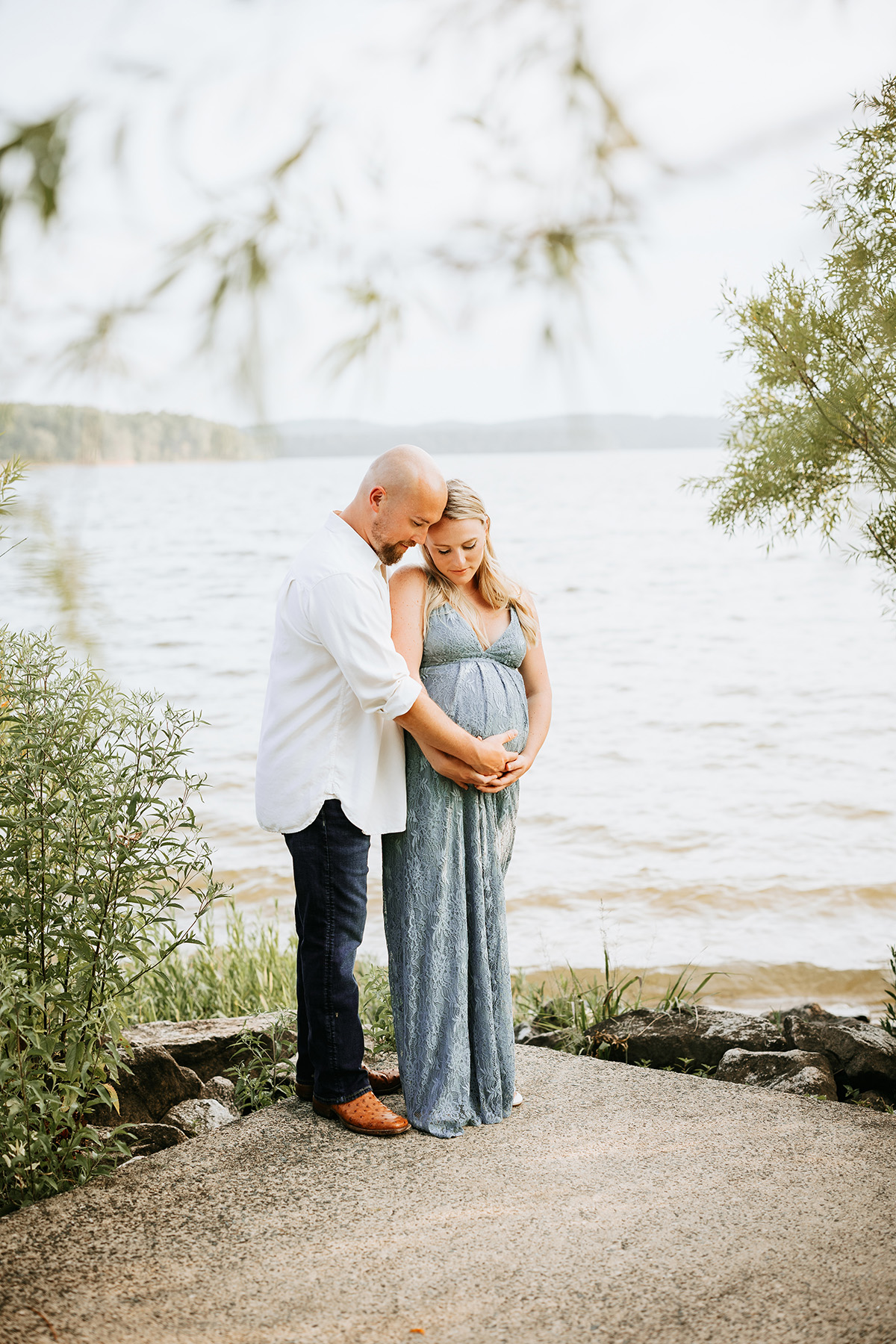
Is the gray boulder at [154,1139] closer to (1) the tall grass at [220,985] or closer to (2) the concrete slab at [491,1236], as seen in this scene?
(2) the concrete slab at [491,1236]

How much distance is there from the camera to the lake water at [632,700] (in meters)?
3.32

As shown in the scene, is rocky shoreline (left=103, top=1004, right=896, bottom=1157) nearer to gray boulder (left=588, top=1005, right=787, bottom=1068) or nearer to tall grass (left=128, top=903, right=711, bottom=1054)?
gray boulder (left=588, top=1005, right=787, bottom=1068)

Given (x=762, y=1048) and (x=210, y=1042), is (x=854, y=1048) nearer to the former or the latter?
(x=762, y=1048)

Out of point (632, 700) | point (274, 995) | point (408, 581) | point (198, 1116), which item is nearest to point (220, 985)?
point (274, 995)

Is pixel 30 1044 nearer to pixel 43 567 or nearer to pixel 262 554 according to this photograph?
pixel 43 567

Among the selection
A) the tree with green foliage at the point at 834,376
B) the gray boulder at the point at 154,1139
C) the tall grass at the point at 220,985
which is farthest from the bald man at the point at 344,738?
the tree with green foliage at the point at 834,376

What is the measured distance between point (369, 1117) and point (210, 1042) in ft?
3.16

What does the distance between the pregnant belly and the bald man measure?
0.26ft

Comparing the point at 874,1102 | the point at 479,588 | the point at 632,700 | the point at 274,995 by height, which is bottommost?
the point at 874,1102

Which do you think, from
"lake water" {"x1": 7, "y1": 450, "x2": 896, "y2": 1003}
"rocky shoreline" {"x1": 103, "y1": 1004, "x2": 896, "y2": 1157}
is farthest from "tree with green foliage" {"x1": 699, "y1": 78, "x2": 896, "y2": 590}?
"rocky shoreline" {"x1": 103, "y1": 1004, "x2": 896, "y2": 1157}

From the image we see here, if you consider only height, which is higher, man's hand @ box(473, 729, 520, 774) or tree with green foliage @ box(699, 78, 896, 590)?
tree with green foliage @ box(699, 78, 896, 590)

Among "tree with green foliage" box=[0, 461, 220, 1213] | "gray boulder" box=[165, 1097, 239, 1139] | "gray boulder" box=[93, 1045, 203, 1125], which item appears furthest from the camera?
"gray boulder" box=[93, 1045, 203, 1125]

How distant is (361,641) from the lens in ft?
8.39

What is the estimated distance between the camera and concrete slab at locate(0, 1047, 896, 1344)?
1.97 meters
